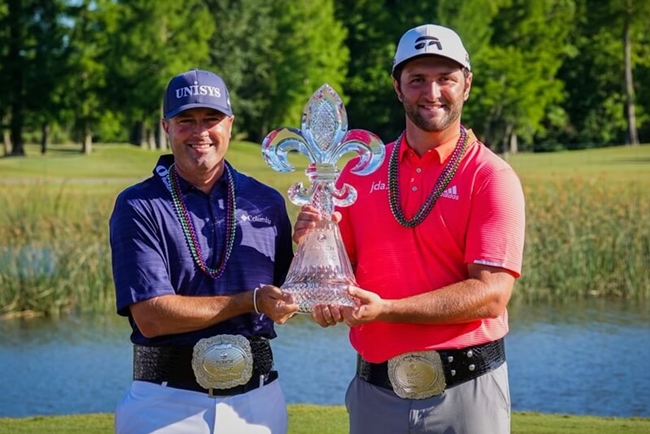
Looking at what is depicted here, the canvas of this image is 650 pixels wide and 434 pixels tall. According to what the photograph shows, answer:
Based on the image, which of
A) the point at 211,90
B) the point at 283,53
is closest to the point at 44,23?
the point at 283,53

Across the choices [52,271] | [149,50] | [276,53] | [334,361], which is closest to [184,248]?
[334,361]

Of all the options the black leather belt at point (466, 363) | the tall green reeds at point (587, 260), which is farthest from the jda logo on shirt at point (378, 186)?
the tall green reeds at point (587, 260)

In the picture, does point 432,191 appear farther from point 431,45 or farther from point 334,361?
point 334,361

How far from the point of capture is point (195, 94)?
3.64 metres

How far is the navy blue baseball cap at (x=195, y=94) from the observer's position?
3.65 m

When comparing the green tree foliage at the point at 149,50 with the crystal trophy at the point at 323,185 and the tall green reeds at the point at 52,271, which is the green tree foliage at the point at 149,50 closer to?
the tall green reeds at the point at 52,271

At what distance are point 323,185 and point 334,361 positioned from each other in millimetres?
7549

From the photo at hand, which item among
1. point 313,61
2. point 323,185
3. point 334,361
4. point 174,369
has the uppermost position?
point 313,61

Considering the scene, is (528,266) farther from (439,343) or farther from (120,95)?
(120,95)

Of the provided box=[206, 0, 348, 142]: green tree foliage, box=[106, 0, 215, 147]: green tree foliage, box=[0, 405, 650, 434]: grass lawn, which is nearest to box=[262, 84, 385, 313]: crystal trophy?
box=[0, 405, 650, 434]: grass lawn

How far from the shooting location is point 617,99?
56.4 meters

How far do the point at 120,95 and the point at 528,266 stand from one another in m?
36.1

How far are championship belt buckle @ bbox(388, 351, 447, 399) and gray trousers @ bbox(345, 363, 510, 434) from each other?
0.03m

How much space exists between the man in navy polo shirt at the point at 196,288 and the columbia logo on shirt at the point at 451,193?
58 centimetres
